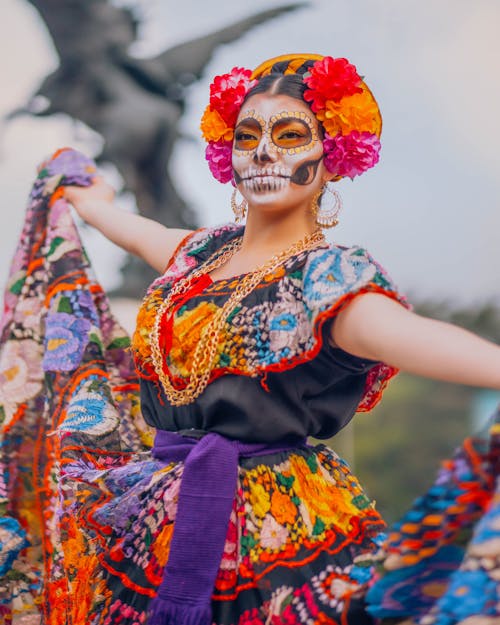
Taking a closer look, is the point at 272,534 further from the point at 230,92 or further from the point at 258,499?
the point at 230,92

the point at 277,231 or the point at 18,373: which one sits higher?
the point at 277,231

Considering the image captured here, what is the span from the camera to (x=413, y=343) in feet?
4.35

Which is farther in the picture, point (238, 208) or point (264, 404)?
point (238, 208)

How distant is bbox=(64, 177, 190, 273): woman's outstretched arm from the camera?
2.04 metres

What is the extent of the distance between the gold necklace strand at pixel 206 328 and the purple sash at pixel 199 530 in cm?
9

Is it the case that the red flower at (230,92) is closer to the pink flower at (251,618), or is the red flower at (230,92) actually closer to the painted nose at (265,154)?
the painted nose at (265,154)

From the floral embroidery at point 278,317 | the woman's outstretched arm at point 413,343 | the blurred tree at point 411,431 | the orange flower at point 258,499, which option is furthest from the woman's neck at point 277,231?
the blurred tree at point 411,431

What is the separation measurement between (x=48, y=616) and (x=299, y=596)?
2.23 feet

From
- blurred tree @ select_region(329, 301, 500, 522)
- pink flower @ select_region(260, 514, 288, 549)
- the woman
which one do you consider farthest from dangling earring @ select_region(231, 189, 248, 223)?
blurred tree @ select_region(329, 301, 500, 522)

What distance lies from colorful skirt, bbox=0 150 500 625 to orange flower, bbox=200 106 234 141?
19.7 inches

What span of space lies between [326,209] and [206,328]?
39cm

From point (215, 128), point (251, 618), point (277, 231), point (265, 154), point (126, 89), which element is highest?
point (126, 89)

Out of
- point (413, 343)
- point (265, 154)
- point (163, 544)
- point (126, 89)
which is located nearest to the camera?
point (413, 343)

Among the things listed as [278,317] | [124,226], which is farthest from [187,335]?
[124,226]
